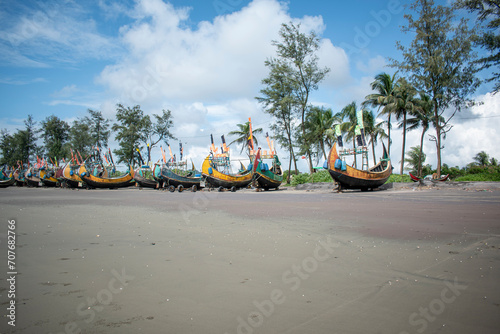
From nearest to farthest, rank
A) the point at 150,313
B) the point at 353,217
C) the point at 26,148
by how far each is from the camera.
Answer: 1. the point at 150,313
2. the point at 353,217
3. the point at 26,148

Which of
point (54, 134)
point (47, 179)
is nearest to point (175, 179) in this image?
point (47, 179)

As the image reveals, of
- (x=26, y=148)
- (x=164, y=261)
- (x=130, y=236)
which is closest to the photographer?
(x=164, y=261)

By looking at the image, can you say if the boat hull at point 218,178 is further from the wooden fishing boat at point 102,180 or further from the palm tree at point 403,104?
the palm tree at point 403,104

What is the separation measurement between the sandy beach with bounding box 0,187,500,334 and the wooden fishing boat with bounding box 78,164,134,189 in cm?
3203

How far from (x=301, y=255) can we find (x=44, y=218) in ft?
23.9

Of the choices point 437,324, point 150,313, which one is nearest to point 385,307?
point 437,324

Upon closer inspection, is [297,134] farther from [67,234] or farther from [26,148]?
[26,148]

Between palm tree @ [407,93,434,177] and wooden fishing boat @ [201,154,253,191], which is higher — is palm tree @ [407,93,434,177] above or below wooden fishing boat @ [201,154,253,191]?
above

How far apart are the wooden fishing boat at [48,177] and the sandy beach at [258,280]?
41669 millimetres

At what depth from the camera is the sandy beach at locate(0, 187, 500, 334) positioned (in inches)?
98.9

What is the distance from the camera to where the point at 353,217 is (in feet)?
25.5

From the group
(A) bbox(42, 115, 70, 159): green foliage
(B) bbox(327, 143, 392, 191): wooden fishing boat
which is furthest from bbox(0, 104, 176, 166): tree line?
(B) bbox(327, 143, 392, 191): wooden fishing boat

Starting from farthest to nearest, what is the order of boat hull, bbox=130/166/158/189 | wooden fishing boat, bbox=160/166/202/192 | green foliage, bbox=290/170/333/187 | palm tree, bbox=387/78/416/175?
boat hull, bbox=130/166/158/189 → palm tree, bbox=387/78/416/175 → green foliage, bbox=290/170/333/187 → wooden fishing boat, bbox=160/166/202/192

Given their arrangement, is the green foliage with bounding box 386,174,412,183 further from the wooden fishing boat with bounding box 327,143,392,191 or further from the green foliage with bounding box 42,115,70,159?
Result: the green foliage with bounding box 42,115,70,159
